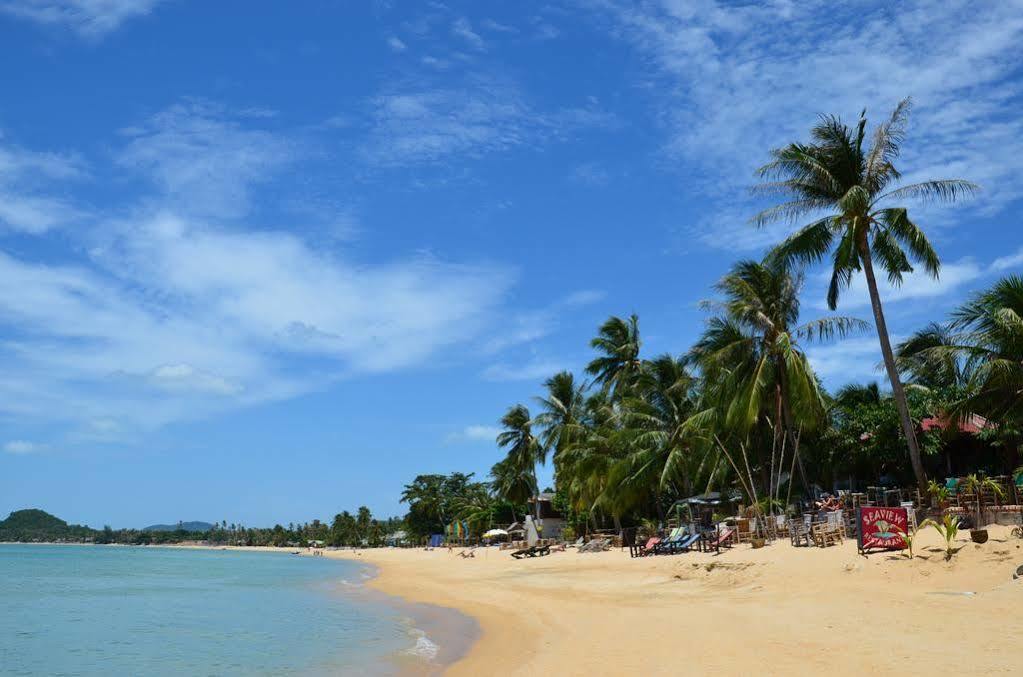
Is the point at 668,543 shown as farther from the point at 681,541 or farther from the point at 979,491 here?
the point at 979,491

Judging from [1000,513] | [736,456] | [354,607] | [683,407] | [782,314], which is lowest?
[354,607]

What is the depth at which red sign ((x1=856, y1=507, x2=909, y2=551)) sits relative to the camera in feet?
46.0

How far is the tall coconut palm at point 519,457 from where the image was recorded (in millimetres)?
48963

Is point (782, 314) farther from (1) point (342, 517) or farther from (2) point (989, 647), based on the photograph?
(1) point (342, 517)

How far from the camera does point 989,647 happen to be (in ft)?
24.4

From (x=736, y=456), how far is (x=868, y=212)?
12.2m

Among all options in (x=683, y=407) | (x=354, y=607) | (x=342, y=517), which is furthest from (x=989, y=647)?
(x=342, y=517)

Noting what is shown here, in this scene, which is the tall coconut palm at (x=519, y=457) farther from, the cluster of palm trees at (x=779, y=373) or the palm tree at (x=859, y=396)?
the palm tree at (x=859, y=396)

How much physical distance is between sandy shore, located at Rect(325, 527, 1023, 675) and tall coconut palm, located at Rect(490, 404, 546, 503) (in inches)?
1161

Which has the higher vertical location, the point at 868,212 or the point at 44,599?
the point at 868,212

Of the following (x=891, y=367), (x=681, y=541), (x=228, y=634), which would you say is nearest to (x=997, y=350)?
(x=891, y=367)

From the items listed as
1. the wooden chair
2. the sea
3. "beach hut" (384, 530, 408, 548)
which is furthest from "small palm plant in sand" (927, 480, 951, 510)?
"beach hut" (384, 530, 408, 548)

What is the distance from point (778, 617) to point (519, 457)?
3974cm

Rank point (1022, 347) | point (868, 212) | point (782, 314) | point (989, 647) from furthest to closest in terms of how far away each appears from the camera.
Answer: point (782, 314), point (868, 212), point (1022, 347), point (989, 647)
